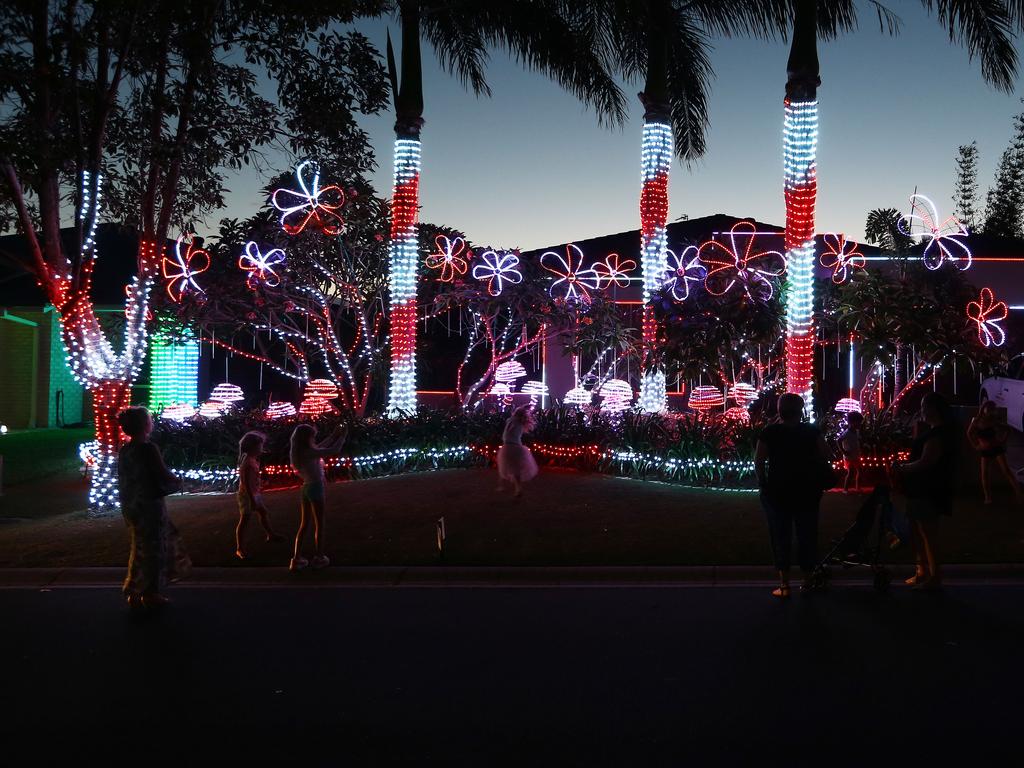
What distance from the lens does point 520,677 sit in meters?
6.00

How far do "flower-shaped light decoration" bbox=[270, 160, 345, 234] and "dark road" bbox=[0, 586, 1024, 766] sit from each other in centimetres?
984

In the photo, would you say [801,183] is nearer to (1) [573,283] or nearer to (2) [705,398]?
(2) [705,398]

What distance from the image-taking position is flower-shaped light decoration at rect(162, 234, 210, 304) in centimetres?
1733

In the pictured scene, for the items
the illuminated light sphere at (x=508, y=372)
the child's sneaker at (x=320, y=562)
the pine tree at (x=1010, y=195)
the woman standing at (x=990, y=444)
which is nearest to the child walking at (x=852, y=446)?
the woman standing at (x=990, y=444)

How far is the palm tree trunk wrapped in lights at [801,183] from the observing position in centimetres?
1459

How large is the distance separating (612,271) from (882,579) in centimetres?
1130

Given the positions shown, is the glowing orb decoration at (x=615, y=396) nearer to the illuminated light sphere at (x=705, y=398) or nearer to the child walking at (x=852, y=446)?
the illuminated light sphere at (x=705, y=398)

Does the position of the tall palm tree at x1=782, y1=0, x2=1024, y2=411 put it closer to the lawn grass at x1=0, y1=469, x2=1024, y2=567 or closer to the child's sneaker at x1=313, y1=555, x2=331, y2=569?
the lawn grass at x1=0, y1=469, x2=1024, y2=567

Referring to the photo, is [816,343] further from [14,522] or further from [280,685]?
[280,685]

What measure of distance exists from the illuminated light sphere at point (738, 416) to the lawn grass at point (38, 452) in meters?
11.2

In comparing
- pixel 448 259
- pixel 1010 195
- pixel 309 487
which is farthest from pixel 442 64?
pixel 1010 195

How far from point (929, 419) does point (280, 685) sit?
5531 millimetres

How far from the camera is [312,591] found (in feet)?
28.7

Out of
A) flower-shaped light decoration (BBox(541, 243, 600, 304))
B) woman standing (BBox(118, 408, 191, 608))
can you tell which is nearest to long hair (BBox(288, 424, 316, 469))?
woman standing (BBox(118, 408, 191, 608))
